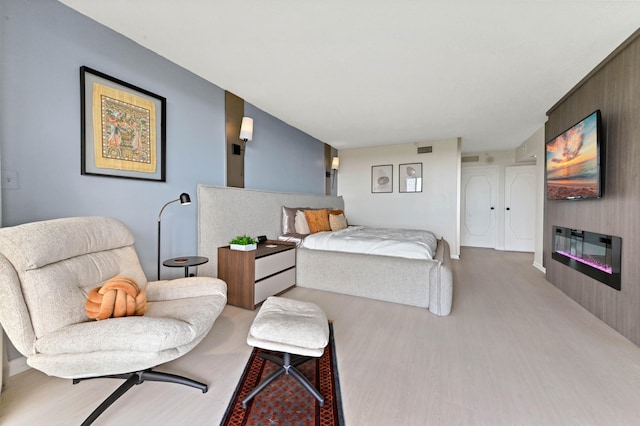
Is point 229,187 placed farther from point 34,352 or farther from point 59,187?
point 34,352

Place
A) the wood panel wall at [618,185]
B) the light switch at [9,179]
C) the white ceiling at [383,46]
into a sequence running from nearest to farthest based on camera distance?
the light switch at [9,179], the white ceiling at [383,46], the wood panel wall at [618,185]

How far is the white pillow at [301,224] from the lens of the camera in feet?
12.4

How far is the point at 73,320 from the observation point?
1.32 m

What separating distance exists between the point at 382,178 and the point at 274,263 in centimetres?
375

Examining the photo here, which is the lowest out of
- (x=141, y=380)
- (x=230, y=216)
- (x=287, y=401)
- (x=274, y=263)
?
(x=287, y=401)

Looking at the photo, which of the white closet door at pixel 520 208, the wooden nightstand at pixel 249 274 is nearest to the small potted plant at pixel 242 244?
the wooden nightstand at pixel 249 274

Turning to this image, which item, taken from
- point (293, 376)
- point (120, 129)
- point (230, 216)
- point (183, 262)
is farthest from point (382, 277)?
point (120, 129)

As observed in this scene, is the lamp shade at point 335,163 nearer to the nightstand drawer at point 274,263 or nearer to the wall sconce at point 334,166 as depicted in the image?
the wall sconce at point 334,166

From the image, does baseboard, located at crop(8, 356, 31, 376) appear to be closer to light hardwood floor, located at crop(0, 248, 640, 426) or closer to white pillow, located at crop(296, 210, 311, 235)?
light hardwood floor, located at crop(0, 248, 640, 426)

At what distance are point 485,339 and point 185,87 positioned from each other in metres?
3.54

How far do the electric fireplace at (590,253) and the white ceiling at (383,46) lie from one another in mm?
1636

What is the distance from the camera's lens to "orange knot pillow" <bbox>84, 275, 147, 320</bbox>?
1329 millimetres

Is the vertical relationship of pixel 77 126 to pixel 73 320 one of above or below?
A: above

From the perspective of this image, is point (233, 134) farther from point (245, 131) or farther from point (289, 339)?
point (289, 339)
